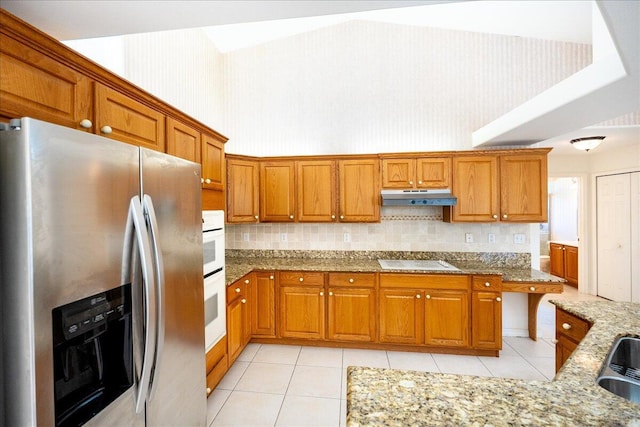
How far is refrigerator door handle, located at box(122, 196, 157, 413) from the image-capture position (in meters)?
1.09

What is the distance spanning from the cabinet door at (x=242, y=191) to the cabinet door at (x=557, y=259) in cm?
649

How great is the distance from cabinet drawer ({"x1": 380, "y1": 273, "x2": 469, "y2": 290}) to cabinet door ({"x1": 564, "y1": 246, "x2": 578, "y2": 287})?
442 cm

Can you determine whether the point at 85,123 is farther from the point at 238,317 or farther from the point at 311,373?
the point at 311,373

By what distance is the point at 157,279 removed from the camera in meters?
1.19

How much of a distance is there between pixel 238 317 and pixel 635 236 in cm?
581

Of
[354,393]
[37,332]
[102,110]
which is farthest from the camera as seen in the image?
[102,110]

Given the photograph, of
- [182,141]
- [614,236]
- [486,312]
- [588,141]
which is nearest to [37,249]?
[182,141]

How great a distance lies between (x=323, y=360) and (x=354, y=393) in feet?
7.06

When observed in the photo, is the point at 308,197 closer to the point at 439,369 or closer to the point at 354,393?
the point at 439,369

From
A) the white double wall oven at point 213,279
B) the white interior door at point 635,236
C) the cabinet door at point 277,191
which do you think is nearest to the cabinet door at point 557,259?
the white interior door at point 635,236

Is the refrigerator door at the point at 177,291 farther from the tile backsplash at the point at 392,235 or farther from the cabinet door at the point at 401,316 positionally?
the tile backsplash at the point at 392,235

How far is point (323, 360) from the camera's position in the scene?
2.91 meters

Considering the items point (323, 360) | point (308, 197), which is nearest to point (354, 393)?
point (323, 360)

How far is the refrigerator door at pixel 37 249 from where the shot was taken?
786mm
